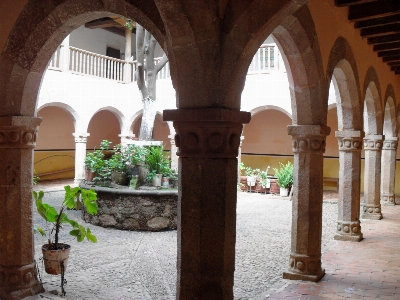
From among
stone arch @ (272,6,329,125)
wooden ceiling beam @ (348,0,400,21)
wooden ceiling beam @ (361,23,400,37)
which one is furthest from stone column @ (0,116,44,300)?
wooden ceiling beam @ (361,23,400,37)

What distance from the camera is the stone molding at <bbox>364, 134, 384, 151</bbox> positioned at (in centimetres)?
870

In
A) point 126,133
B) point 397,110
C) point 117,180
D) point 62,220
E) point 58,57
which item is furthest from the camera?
point 126,133

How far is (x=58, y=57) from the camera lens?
13.0 meters

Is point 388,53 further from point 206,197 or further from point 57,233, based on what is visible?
point 57,233

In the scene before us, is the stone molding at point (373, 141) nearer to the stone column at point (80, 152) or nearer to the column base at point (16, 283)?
the column base at point (16, 283)

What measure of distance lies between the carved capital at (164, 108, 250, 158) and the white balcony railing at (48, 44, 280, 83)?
1070 centimetres

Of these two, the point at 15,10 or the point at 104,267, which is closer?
the point at 15,10

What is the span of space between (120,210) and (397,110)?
752 centimetres

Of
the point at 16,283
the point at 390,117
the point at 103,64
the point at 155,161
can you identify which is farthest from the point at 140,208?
the point at 103,64

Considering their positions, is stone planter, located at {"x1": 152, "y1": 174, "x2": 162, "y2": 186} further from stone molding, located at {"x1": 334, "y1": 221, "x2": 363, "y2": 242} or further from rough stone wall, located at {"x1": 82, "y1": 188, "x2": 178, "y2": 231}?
stone molding, located at {"x1": 334, "y1": 221, "x2": 363, "y2": 242}

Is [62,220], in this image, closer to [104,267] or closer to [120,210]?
[104,267]

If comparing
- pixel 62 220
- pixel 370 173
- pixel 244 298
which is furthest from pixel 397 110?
pixel 62 220

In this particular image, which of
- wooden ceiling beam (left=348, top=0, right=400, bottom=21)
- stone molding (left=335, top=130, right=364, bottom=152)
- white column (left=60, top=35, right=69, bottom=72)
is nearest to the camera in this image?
wooden ceiling beam (left=348, top=0, right=400, bottom=21)

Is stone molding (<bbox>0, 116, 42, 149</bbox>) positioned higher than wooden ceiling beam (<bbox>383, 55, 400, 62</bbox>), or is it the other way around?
wooden ceiling beam (<bbox>383, 55, 400, 62</bbox>)
